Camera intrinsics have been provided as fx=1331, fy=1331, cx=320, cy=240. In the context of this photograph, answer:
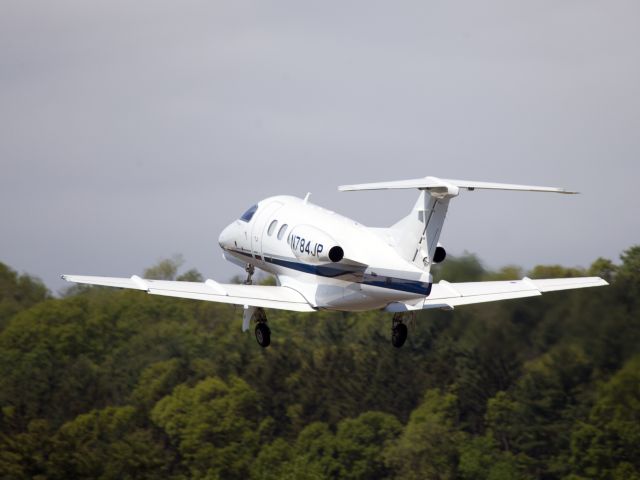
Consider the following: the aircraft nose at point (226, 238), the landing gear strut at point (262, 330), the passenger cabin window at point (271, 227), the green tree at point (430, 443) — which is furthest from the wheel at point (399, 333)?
the green tree at point (430, 443)

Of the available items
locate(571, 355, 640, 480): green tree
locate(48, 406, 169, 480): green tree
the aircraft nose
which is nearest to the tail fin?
the aircraft nose

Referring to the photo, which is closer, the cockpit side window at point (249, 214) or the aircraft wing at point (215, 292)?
the aircraft wing at point (215, 292)

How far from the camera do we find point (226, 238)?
49625 millimetres

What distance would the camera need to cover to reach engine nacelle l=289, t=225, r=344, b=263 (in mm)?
40719

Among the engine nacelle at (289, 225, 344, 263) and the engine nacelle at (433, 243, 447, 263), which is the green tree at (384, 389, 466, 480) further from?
the engine nacelle at (433, 243, 447, 263)

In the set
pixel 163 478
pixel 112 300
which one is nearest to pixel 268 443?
pixel 163 478

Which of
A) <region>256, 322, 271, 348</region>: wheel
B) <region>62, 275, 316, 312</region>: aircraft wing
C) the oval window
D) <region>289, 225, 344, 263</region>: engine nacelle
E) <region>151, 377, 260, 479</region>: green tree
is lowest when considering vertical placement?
<region>151, 377, 260, 479</region>: green tree

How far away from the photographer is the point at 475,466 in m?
95.3

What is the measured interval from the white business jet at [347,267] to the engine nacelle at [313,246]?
0.10 feet

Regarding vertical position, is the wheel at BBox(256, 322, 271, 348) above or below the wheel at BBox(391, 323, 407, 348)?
below

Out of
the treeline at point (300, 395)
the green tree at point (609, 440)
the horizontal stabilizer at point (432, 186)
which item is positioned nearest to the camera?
the horizontal stabilizer at point (432, 186)

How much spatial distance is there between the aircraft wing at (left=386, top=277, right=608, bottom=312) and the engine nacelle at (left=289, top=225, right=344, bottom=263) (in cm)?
343

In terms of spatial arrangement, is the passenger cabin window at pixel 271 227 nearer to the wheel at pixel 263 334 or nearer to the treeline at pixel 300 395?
the wheel at pixel 263 334

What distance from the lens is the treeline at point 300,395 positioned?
8425 cm
